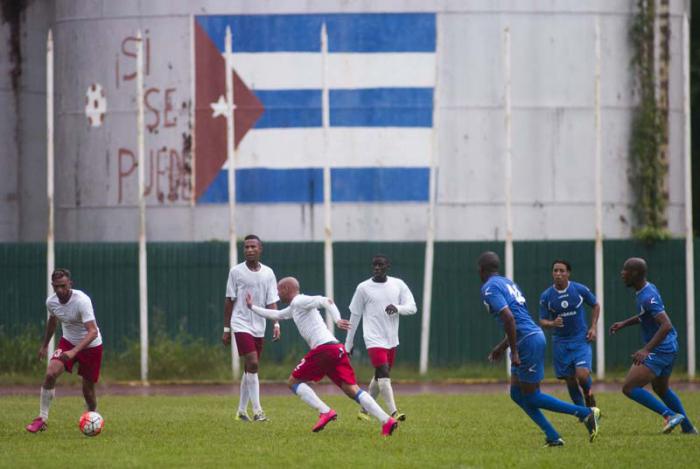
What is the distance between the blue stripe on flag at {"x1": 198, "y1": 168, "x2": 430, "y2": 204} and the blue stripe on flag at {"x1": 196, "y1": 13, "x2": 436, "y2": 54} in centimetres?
274

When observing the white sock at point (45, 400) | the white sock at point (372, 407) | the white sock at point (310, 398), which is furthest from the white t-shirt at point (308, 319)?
the white sock at point (45, 400)

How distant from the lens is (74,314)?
707 inches

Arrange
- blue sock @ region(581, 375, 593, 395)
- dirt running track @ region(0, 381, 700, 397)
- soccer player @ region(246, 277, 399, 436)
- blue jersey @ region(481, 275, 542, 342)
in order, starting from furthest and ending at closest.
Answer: dirt running track @ region(0, 381, 700, 397) < blue sock @ region(581, 375, 593, 395) < soccer player @ region(246, 277, 399, 436) < blue jersey @ region(481, 275, 542, 342)

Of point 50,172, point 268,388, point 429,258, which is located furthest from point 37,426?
point 429,258

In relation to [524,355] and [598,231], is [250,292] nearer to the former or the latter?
[524,355]

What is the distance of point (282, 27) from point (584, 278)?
8759 mm

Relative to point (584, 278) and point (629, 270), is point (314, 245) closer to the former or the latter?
point (584, 278)

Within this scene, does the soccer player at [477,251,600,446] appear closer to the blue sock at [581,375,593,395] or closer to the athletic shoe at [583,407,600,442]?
the athletic shoe at [583,407,600,442]

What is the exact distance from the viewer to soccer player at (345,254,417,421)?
19.4 meters

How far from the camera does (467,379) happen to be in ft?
101

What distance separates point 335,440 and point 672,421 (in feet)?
12.8

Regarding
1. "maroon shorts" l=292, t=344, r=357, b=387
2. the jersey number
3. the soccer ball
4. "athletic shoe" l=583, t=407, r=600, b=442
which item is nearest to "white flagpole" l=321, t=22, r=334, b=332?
"maroon shorts" l=292, t=344, r=357, b=387

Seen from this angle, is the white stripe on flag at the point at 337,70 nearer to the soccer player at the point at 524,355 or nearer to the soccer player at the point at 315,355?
the soccer player at the point at 315,355

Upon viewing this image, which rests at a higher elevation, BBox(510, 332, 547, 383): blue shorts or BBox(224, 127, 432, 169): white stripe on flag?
BBox(224, 127, 432, 169): white stripe on flag
